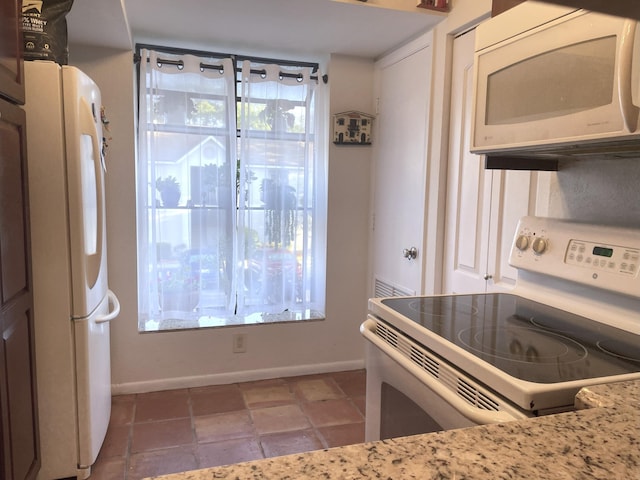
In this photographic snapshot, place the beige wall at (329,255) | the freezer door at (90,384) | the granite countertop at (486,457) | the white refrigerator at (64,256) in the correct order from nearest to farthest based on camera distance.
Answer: the granite countertop at (486,457)
the white refrigerator at (64,256)
the freezer door at (90,384)
the beige wall at (329,255)

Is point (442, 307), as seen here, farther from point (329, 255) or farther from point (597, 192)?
point (329, 255)

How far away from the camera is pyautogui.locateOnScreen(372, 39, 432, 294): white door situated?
252 centimetres

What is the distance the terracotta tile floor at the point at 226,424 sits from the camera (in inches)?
81.8

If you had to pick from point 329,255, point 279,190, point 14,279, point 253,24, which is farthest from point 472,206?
point 14,279

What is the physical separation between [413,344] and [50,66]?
1603 millimetres

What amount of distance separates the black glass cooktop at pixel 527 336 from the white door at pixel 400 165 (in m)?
1.02

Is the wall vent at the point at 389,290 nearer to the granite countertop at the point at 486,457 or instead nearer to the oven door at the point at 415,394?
the oven door at the point at 415,394

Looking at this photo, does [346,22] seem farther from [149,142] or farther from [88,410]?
[88,410]

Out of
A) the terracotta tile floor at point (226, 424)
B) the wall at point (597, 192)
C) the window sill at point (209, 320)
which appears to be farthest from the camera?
the window sill at point (209, 320)

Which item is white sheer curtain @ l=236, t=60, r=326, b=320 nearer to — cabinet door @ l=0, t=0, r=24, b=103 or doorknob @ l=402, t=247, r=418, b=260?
doorknob @ l=402, t=247, r=418, b=260

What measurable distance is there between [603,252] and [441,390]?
70cm

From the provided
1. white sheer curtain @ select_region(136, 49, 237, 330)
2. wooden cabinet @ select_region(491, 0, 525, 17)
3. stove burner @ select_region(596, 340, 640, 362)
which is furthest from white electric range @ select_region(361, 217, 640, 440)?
white sheer curtain @ select_region(136, 49, 237, 330)

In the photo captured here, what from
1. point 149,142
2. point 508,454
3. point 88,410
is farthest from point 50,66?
point 508,454

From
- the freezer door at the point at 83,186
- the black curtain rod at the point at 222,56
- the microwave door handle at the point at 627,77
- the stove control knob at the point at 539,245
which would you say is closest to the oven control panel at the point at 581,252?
the stove control knob at the point at 539,245
